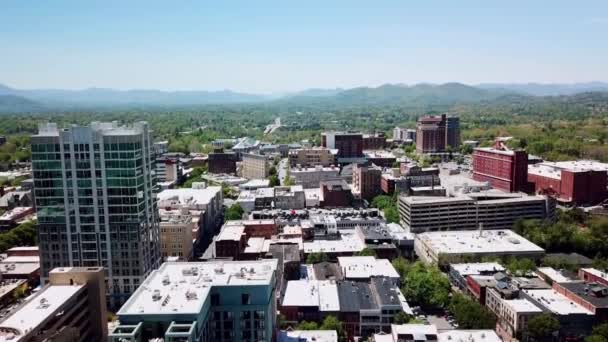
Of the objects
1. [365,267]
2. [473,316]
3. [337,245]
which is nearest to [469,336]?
[473,316]

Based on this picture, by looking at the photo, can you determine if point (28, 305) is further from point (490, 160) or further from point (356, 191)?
point (490, 160)

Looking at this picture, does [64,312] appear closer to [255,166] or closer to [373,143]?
[255,166]

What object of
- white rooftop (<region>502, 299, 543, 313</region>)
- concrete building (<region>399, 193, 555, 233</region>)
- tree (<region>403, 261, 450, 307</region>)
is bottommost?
tree (<region>403, 261, 450, 307</region>)

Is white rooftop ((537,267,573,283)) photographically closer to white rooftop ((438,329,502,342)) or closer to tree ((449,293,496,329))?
tree ((449,293,496,329))

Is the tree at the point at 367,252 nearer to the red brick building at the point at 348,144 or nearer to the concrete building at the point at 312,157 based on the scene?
the concrete building at the point at 312,157

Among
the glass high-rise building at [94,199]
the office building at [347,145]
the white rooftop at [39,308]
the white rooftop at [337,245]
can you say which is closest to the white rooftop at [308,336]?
the white rooftop at [39,308]

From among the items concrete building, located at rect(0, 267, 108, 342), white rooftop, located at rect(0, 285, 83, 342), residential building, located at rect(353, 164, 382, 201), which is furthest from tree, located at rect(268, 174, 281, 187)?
white rooftop, located at rect(0, 285, 83, 342)
